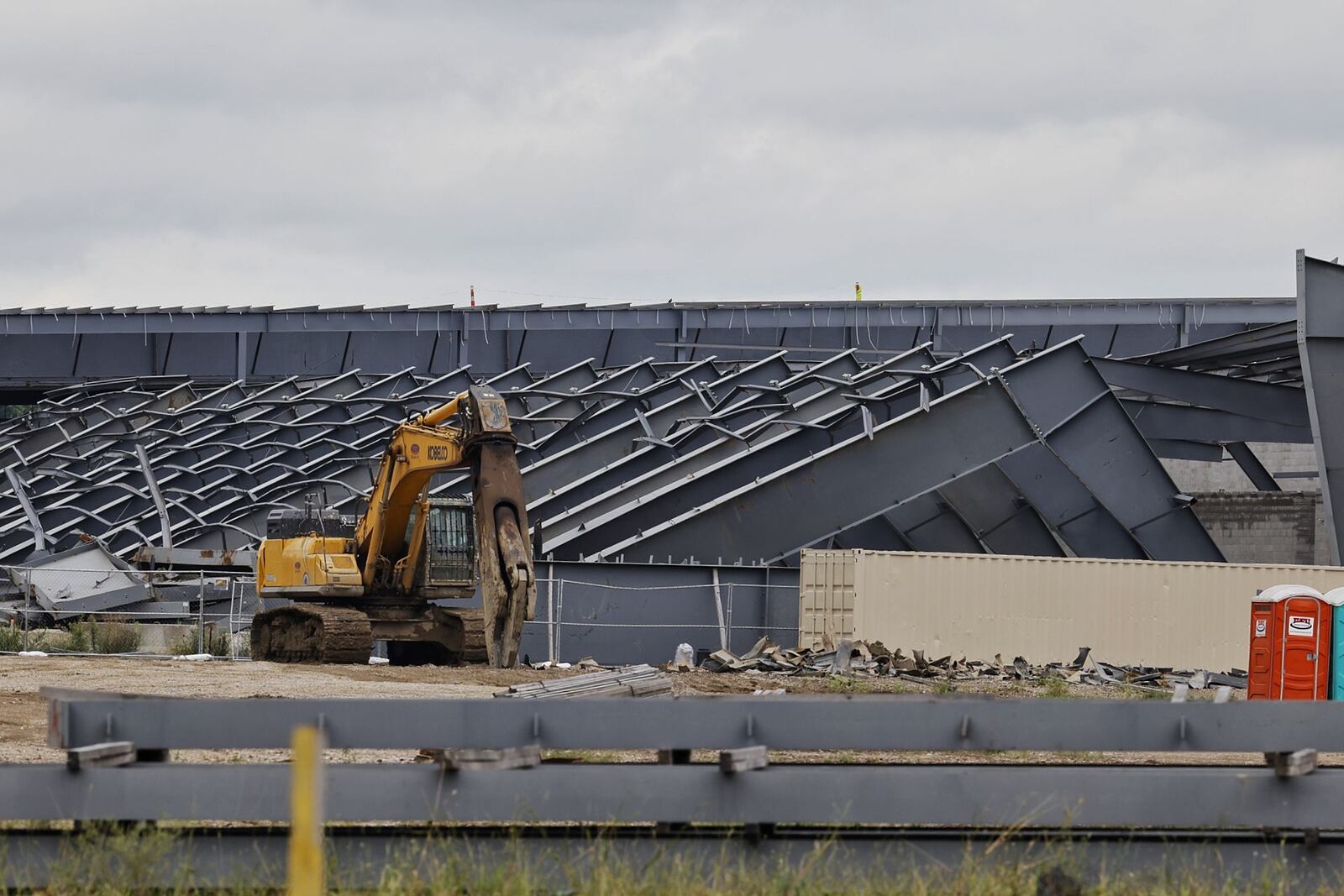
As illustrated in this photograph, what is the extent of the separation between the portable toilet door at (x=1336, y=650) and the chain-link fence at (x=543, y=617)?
9.83 m

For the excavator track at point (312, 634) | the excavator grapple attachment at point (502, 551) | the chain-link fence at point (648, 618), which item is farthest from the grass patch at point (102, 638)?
the excavator grapple attachment at point (502, 551)

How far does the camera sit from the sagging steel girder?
27.3 metres

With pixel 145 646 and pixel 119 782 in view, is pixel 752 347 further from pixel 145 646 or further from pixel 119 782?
pixel 119 782

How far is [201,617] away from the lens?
2644cm

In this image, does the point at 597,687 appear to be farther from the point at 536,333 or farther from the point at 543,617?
the point at 536,333

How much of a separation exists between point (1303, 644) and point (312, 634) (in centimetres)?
1319

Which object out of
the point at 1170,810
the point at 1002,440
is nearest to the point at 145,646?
the point at 1002,440

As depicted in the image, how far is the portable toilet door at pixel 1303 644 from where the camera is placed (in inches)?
707

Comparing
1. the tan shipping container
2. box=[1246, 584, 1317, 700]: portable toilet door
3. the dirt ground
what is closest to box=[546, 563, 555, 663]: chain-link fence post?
the dirt ground

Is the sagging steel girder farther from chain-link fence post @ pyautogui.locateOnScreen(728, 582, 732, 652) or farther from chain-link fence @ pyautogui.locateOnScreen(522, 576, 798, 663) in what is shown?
chain-link fence post @ pyautogui.locateOnScreen(728, 582, 732, 652)

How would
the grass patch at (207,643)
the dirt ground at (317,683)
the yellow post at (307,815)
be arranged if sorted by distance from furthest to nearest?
the grass patch at (207,643), the dirt ground at (317,683), the yellow post at (307,815)

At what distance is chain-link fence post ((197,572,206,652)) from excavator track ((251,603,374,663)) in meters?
2.22

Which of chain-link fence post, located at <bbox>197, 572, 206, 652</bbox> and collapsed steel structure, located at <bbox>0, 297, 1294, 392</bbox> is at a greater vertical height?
collapsed steel structure, located at <bbox>0, 297, 1294, 392</bbox>

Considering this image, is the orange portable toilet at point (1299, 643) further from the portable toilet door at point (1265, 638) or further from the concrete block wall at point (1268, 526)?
the concrete block wall at point (1268, 526)
